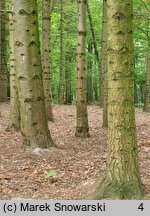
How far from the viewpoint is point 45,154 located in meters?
7.93

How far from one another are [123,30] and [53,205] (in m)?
2.58

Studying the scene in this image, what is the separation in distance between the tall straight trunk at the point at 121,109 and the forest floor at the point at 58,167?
393 mm

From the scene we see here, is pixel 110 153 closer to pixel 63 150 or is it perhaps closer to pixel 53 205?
pixel 53 205

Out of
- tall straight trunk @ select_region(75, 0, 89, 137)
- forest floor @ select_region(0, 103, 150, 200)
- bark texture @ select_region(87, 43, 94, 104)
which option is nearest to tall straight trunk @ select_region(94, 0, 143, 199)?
forest floor @ select_region(0, 103, 150, 200)

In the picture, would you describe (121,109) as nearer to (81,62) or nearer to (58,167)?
(58,167)

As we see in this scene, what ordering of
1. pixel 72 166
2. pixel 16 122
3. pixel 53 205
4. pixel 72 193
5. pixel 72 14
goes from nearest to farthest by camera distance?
1. pixel 53 205
2. pixel 72 193
3. pixel 72 166
4. pixel 16 122
5. pixel 72 14

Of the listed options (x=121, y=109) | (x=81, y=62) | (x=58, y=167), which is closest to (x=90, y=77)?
(x=81, y=62)

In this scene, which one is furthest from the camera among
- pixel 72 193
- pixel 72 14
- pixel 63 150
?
pixel 72 14

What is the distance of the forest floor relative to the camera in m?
5.90

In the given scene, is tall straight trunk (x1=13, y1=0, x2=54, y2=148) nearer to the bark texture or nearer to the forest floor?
the forest floor

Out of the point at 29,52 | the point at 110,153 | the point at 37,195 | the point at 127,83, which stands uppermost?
the point at 29,52

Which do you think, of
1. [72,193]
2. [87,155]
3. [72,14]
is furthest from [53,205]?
[72,14]

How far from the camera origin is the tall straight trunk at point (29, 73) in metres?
7.93

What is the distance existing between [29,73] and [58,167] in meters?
2.17
